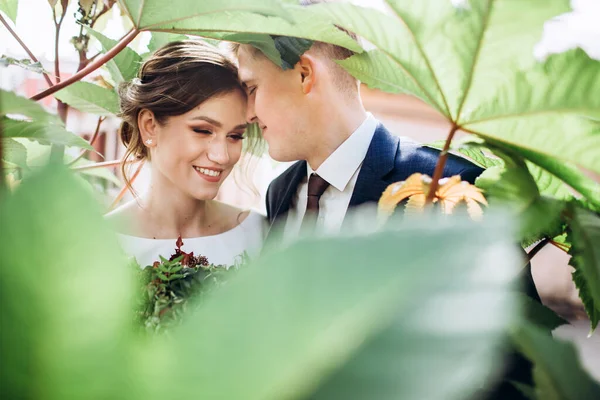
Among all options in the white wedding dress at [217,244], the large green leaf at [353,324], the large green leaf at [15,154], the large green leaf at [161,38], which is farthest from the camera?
the white wedding dress at [217,244]

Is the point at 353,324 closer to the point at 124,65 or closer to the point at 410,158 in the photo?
the point at 124,65

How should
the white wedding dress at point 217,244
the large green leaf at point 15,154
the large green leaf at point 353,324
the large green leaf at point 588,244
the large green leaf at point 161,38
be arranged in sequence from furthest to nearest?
the white wedding dress at point 217,244
the large green leaf at point 161,38
the large green leaf at point 15,154
the large green leaf at point 588,244
the large green leaf at point 353,324

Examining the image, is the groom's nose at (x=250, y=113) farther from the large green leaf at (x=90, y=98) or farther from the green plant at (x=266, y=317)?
the green plant at (x=266, y=317)

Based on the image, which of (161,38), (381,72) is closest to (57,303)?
(381,72)

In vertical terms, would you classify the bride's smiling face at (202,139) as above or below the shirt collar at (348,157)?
above

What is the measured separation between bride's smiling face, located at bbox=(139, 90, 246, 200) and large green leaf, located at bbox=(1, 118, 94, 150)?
51cm

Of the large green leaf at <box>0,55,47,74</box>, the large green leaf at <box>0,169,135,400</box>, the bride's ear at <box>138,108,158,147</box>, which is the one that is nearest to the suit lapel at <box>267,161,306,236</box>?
the bride's ear at <box>138,108,158,147</box>

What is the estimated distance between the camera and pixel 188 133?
2.65 ft

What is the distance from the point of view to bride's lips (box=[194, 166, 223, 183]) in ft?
2.62

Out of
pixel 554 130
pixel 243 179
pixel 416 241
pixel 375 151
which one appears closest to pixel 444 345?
pixel 416 241

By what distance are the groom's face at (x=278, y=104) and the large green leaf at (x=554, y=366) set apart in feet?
2.08

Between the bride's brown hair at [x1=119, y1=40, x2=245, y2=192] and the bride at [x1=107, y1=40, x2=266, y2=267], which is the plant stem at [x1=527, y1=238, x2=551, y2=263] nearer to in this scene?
the bride at [x1=107, y1=40, x2=266, y2=267]

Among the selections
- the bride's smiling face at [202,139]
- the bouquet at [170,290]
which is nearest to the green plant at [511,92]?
the bouquet at [170,290]

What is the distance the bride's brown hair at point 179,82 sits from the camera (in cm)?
75
